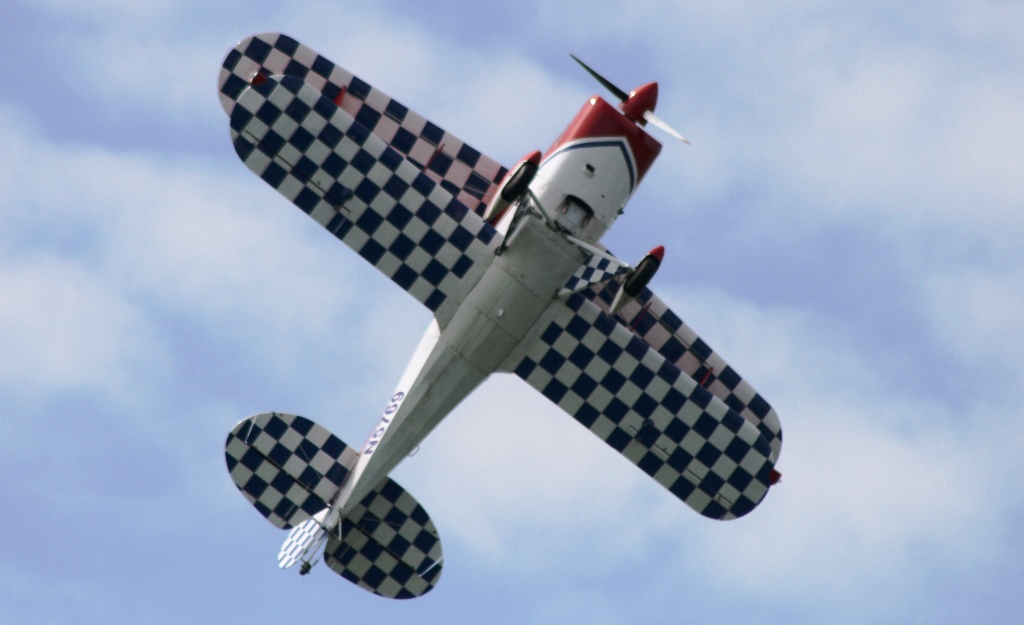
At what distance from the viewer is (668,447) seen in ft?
65.0

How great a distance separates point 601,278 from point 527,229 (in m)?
1.08

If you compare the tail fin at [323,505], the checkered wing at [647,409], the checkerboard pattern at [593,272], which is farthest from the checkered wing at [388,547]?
the checkerboard pattern at [593,272]

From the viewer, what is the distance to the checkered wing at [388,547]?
20141mm

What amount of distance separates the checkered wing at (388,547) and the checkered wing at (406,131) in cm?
412

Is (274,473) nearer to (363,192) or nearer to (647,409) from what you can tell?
(363,192)

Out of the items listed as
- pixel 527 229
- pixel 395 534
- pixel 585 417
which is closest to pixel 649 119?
pixel 527 229

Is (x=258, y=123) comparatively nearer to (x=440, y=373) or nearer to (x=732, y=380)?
(x=440, y=373)

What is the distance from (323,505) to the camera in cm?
2003

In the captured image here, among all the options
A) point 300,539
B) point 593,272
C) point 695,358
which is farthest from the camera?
point 695,358

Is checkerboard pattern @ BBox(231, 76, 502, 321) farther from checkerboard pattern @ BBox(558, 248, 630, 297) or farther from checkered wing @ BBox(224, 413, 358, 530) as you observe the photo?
checkered wing @ BBox(224, 413, 358, 530)

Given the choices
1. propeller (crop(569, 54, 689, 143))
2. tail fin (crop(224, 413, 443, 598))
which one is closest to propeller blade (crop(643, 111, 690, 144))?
propeller (crop(569, 54, 689, 143))

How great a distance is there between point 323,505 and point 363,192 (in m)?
4.29

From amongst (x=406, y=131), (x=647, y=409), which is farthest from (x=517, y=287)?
(x=406, y=131)

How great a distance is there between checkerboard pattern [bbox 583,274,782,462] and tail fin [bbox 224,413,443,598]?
3.99 metres
